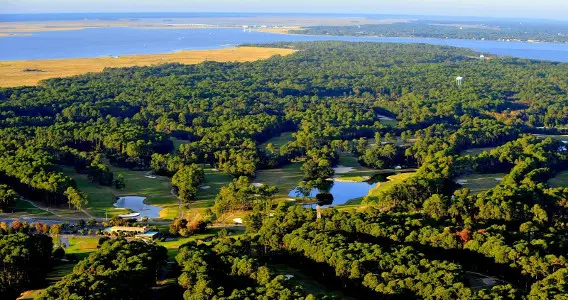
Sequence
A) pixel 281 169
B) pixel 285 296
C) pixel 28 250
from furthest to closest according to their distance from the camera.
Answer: pixel 281 169, pixel 28 250, pixel 285 296

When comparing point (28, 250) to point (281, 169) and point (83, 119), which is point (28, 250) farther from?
point (83, 119)

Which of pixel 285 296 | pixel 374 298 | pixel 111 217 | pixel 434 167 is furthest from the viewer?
pixel 434 167

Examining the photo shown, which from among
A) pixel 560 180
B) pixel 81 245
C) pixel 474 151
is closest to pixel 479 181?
pixel 560 180

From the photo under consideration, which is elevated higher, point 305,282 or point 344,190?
point 305,282

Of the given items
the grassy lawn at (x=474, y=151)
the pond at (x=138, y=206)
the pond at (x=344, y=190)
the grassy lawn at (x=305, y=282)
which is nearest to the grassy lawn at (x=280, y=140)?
the pond at (x=344, y=190)

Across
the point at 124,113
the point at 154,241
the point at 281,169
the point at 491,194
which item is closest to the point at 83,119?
the point at 124,113

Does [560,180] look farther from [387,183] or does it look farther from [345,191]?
[345,191]
